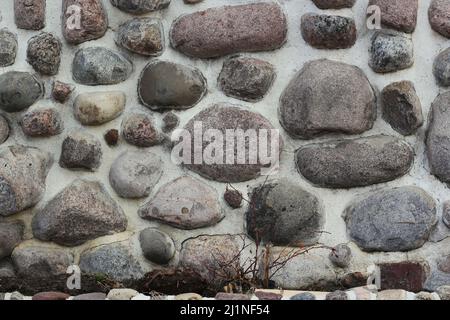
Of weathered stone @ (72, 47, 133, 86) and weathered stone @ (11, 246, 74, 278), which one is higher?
weathered stone @ (72, 47, 133, 86)

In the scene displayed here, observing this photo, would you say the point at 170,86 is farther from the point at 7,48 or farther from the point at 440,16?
the point at 440,16

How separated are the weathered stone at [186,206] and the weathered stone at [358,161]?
12.2 inches

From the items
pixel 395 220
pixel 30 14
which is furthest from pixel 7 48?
pixel 395 220

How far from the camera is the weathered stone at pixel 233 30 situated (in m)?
2.76

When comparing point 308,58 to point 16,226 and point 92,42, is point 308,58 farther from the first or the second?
point 16,226

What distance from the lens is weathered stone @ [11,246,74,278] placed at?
276 centimetres

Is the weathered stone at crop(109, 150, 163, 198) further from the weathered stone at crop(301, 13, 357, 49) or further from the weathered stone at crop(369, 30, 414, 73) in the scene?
the weathered stone at crop(369, 30, 414, 73)

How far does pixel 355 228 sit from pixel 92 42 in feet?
3.35

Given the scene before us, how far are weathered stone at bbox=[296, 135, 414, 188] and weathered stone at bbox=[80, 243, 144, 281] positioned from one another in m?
0.60

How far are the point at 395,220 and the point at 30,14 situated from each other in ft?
4.35

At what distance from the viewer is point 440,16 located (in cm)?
273

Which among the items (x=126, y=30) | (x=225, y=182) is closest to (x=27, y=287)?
(x=225, y=182)

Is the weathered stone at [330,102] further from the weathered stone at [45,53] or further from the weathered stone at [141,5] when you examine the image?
the weathered stone at [45,53]

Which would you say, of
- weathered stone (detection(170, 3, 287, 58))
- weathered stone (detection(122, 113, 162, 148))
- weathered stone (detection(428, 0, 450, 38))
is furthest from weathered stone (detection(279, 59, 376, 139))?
weathered stone (detection(122, 113, 162, 148))
